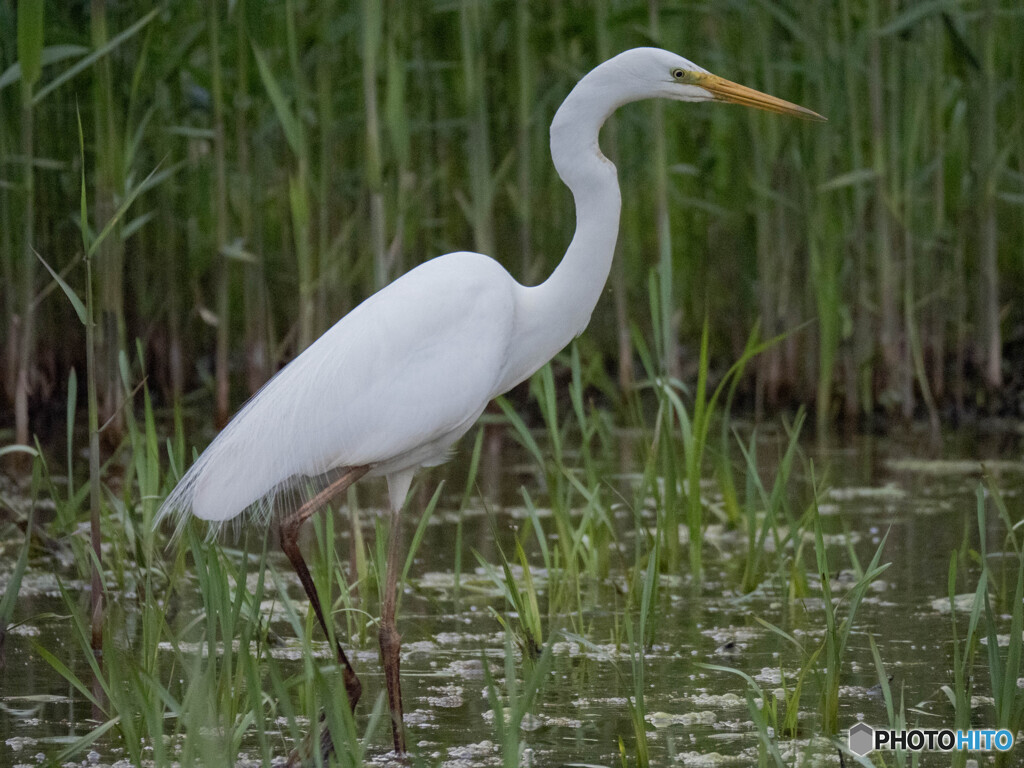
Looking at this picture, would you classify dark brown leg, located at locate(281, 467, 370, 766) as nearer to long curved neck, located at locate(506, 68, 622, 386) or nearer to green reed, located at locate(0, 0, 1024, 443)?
long curved neck, located at locate(506, 68, 622, 386)

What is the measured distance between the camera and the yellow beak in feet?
12.7

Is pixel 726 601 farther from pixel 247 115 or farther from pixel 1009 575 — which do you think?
pixel 247 115

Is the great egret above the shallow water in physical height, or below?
Result: above

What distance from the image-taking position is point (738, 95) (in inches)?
155

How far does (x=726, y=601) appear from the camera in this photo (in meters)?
4.45

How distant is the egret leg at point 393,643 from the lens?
3203 mm

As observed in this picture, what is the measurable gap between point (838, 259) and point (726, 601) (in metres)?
3.51

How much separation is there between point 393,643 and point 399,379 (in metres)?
0.65

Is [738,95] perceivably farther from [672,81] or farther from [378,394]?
[378,394]

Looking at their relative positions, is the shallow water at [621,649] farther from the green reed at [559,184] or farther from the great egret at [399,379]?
the green reed at [559,184]

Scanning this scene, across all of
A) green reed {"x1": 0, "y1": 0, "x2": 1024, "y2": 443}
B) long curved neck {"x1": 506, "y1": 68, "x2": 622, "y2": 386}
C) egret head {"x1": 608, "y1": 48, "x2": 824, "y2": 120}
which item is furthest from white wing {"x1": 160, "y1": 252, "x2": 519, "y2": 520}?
green reed {"x1": 0, "y1": 0, "x2": 1024, "y2": 443}

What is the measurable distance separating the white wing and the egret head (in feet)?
2.26

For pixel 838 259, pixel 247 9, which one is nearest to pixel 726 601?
pixel 247 9

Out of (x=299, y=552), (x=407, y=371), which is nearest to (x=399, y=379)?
(x=407, y=371)
